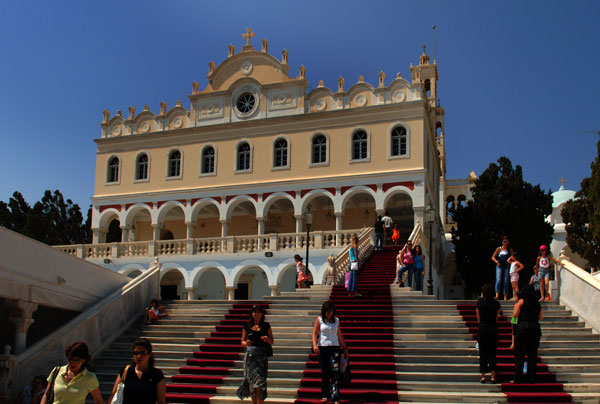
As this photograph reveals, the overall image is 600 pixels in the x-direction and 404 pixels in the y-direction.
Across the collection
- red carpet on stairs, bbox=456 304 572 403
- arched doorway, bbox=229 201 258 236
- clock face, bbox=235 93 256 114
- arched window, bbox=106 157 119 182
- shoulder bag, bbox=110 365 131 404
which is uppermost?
clock face, bbox=235 93 256 114

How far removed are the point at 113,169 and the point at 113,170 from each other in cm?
7

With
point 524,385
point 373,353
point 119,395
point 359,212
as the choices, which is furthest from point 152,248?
point 119,395

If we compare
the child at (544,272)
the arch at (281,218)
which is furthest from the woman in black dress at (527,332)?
the arch at (281,218)

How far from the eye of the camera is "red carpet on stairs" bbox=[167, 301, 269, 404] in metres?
12.2

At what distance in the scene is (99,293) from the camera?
54.9 ft

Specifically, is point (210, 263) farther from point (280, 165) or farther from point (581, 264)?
point (581, 264)

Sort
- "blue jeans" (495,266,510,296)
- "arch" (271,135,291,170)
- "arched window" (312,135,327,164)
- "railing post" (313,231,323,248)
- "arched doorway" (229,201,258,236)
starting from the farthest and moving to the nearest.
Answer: "arched doorway" (229,201,258,236)
"arch" (271,135,291,170)
"arched window" (312,135,327,164)
"railing post" (313,231,323,248)
"blue jeans" (495,266,510,296)

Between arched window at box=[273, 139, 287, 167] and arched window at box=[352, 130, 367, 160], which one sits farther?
arched window at box=[273, 139, 287, 167]

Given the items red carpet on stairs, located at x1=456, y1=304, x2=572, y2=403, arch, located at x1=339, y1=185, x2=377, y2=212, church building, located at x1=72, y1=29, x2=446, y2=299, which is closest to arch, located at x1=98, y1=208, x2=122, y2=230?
church building, located at x1=72, y1=29, x2=446, y2=299

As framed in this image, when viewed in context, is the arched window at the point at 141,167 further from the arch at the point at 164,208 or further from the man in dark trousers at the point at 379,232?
the man in dark trousers at the point at 379,232

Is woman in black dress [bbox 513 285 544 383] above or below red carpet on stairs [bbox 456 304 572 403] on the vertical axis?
above

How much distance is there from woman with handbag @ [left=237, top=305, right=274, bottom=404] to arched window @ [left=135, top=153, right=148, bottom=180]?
94.2 feet

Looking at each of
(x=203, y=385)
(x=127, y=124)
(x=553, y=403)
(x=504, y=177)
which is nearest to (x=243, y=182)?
(x=127, y=124)

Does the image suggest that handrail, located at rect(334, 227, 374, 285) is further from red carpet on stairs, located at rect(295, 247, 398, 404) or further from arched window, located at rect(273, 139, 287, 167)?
arched window, located at rect(273, 139, 287, 167)
